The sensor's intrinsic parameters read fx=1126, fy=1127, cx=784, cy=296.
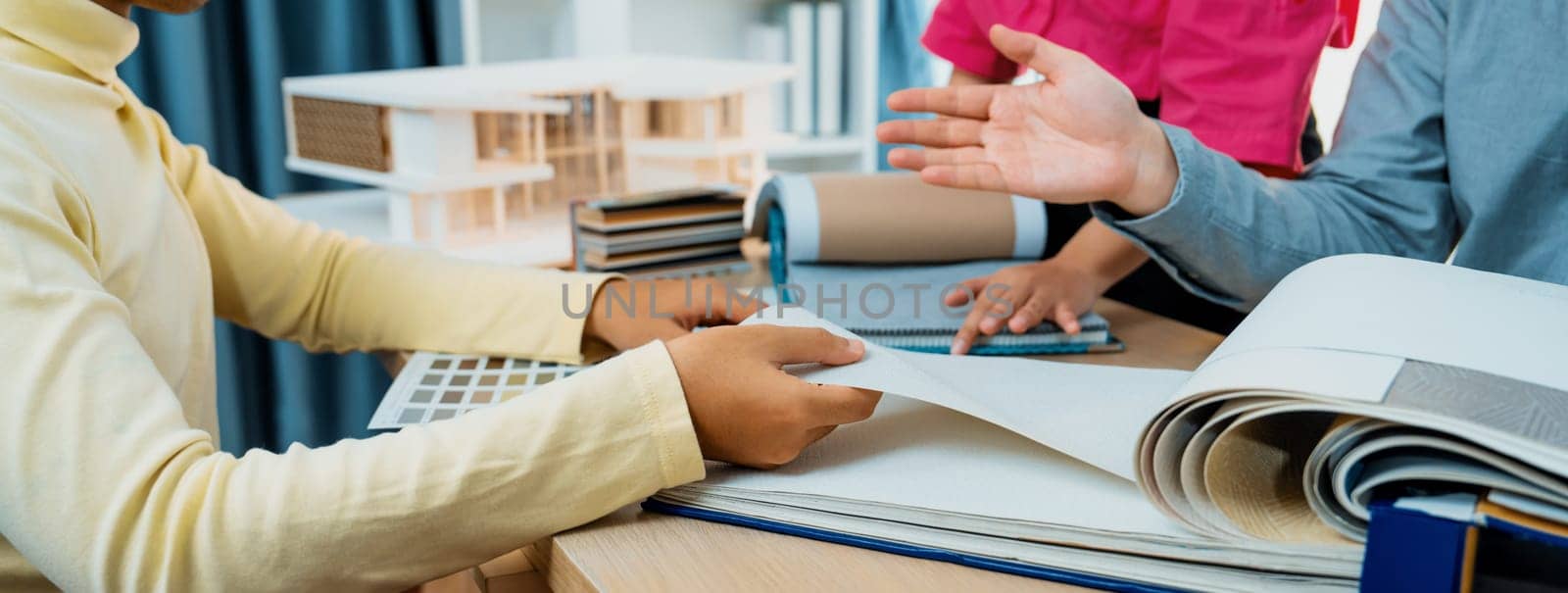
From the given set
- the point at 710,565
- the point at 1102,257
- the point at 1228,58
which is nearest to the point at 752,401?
the point at 710,565

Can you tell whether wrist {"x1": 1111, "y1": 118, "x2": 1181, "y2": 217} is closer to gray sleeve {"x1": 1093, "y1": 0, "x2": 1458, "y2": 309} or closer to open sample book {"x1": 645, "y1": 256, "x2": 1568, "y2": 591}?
gray sleeve {"x1": 1093, "y1": 0, "x2": 1458, "y2": 309}

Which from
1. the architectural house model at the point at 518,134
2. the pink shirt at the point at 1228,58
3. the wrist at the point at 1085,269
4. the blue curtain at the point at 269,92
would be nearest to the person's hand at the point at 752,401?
the wrist at the point at 1085,269

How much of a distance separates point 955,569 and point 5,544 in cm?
49

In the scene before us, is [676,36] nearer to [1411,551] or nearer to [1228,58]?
[1228,58]

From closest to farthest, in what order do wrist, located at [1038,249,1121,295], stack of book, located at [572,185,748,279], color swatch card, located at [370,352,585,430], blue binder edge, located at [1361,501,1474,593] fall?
blue binder edge, located at [1361,501,1474,593] → color swatch card, located at [370,352,585,430] → wrist, located at [1038,249,1121,295] → stack of book, located at [572,185,748,279]

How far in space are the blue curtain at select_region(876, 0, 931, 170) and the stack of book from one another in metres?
1.15

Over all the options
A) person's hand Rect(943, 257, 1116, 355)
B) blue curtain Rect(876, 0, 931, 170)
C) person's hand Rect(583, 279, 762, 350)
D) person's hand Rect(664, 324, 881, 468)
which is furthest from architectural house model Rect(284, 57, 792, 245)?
person's hand Rect(664, 324, 881, 468)

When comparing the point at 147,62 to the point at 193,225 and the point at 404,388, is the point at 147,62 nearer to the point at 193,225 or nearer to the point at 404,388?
the point at 193,225

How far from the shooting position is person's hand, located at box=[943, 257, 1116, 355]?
34.4 inches

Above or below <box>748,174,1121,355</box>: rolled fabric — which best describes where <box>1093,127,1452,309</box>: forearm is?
above

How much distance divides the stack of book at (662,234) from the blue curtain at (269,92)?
0.89 m

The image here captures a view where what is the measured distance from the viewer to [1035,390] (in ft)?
2.13

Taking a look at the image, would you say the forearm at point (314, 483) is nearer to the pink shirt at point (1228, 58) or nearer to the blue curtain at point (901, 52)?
the pink shirt at point (1228, 58)

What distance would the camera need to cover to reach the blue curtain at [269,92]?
5.78ft
